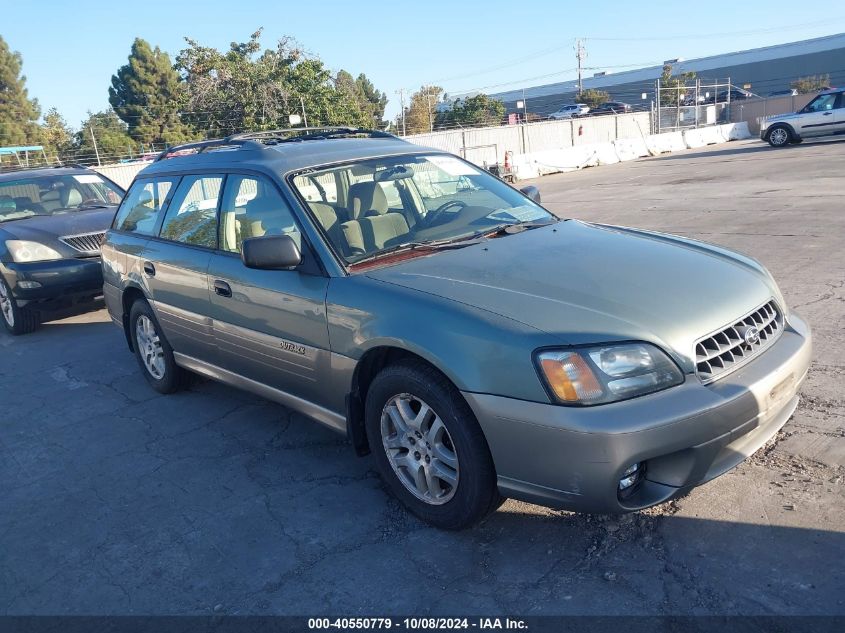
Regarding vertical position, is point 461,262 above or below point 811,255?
above

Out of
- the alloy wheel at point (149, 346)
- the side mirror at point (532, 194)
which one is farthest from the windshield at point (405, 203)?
the alloy wheel at point (149, 346)

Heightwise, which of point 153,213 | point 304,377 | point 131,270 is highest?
point 153,213

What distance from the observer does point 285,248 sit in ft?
11.3

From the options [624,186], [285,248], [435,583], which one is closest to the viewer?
[435,583]

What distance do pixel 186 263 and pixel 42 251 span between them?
4.07m

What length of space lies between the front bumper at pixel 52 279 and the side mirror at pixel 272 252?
4.89 metres

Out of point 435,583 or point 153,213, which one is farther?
point 153,213

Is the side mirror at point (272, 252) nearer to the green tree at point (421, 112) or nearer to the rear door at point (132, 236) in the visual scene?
the rear door at point (132, 236)

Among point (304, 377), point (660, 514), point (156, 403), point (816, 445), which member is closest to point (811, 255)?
point (816, 445)

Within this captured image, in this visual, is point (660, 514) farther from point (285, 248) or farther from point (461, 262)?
point (285, 248)

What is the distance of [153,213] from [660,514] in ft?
13.4

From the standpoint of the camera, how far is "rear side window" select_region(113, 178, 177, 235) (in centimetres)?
516

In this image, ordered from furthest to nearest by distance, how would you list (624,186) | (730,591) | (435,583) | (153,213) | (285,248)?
(624,186)
(153,213)
(285,248)
(435,583)
(730,591)

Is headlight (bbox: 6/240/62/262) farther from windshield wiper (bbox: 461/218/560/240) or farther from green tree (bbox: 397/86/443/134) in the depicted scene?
green tree (bbox: 397/86/443/134)
